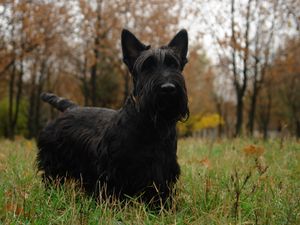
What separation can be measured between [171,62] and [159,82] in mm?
366

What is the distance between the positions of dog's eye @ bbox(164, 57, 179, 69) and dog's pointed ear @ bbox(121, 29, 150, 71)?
1.64ft

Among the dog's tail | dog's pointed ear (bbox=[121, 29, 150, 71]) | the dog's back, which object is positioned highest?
dog's pointed ear (bbox=[121, 29, 150, 71])

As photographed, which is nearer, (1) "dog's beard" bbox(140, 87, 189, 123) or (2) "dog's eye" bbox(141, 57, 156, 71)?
(1) "dog's beard" bbox(140, 87, 189, 123)

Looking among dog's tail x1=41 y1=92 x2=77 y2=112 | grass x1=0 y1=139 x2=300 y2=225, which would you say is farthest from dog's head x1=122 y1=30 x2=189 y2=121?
dog's tail x1=41 y1=92 x2=77 y2=112

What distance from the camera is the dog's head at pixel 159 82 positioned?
3230 mm

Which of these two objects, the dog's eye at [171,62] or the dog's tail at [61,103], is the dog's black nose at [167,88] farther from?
the dog's tail at [61,103]

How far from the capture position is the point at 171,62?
3.49 meters

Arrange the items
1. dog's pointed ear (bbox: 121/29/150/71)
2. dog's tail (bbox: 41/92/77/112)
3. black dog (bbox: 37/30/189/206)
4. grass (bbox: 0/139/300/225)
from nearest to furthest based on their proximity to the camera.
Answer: grass (bbox: 0/139/300/225) → black dog (bbox: 37/30/189/206) → dog's pointed ear (bbox: 121/29/150/71) → dog's tail (bbox: 41/92/77/112)

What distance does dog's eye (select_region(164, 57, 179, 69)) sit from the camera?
3.46 meters

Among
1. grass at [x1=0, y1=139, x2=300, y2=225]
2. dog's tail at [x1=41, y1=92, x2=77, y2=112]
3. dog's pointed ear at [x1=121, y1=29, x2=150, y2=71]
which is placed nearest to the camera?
grass at [x1=0, y1=139, x2=300, y2=225]

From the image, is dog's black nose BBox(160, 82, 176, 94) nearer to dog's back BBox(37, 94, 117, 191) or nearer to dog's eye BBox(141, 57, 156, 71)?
dog's eye BBox(141, 57, 156, 71)

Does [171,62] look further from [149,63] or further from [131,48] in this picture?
[131,48]

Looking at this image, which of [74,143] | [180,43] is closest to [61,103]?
[74,143]

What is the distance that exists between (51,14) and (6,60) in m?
2.31
